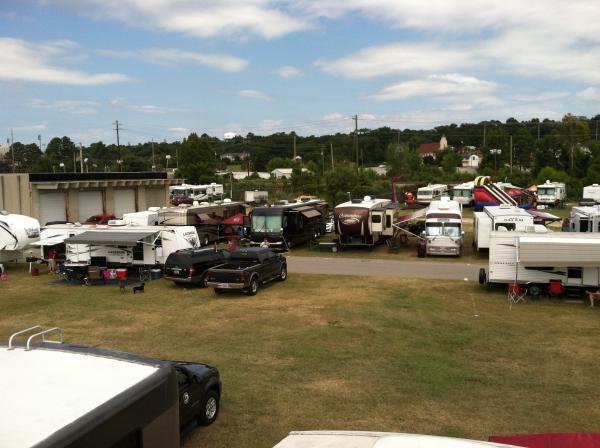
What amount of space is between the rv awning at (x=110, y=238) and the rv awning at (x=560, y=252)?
1419cm

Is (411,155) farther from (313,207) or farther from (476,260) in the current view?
(476,260)

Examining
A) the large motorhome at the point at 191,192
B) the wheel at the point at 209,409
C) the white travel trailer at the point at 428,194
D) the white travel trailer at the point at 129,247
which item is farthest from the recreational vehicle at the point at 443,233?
the large motorhome at the point at 191,192

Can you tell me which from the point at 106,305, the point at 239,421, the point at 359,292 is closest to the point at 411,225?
the point at 359,292

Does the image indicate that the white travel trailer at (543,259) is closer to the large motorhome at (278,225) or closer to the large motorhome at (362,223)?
the large motorhome at (362,223)

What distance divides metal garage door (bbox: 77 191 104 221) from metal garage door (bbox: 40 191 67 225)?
1.43 m

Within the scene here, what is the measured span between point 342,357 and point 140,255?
13.1m

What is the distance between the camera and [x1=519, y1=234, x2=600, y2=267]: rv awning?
58.5 ft

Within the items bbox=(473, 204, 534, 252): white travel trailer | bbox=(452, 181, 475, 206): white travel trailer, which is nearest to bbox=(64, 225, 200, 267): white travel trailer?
bbox=(473, 204, 534, 252): white travel trailer

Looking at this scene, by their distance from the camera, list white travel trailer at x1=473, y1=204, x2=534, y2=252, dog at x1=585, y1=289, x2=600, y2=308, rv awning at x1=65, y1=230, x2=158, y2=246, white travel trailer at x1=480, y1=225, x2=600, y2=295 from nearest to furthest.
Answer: dog at x1=585, y1=289, x2=600, y2=308 < white travel trailer at x1=480, y1=225, x2=600, y2=295 < rv awning at x1=65, y1=230, x2=158, y2=246 < white travel trailer at x1=473, y1=204, x2=534, y2=252

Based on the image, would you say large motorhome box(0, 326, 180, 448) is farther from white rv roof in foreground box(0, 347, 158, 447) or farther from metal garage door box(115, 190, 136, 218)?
metal garage door box(115, 190, 136, 218)

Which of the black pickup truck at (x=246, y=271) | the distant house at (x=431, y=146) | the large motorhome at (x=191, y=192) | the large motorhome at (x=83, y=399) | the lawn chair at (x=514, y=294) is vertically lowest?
the lawn chair at (x=514, y=294)

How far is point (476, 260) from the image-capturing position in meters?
27.0

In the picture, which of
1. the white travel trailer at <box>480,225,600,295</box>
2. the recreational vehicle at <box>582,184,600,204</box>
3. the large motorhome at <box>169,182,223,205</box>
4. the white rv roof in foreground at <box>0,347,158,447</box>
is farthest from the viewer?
the large motorhome at <box>169,182,223,205</box>

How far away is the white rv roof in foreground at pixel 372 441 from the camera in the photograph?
4.48 m
